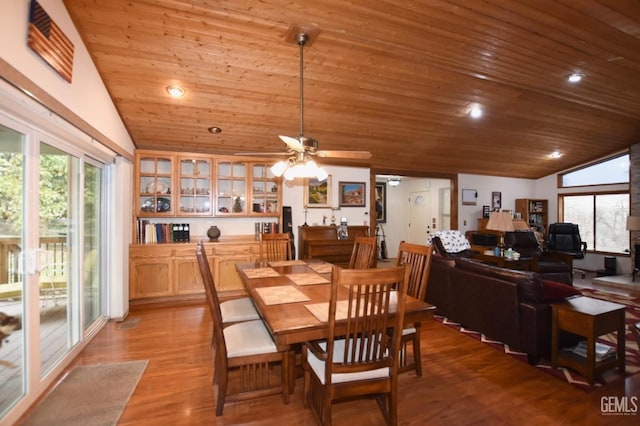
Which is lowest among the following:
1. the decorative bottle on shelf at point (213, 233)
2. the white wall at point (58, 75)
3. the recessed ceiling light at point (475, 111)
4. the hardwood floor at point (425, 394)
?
the hardwood floor at point (425, 394)

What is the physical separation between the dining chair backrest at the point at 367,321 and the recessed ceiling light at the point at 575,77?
403 cm

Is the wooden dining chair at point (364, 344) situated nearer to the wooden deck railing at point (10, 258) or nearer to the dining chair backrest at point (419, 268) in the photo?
the dining chair backrest at point (419, 268)

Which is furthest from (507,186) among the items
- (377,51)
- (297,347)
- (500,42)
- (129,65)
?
(129,65)

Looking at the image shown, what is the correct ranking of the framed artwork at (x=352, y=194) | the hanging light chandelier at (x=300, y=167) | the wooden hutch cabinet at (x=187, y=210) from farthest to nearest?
the framed artwork at (x=352, y=194), the wooden hutch cabinet at (x=187, y=210), the hanging light chandelier at (x=300, y=167)

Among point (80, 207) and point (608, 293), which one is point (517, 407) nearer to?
point (80, 207)

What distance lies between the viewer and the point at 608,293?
16.6 ft

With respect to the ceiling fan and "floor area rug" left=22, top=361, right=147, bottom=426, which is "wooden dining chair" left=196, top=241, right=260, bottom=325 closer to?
"floor area rug" left=22, top=361, right=147, bottom=426

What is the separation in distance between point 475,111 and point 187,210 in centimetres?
471

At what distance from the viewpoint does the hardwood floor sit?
203cm

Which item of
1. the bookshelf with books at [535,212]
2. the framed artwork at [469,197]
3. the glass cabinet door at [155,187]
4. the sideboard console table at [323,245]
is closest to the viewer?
the glass cabinet door at [155,187]

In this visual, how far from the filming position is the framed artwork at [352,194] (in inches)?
241

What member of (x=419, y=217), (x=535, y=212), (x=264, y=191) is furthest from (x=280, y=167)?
(x=535, y=212)

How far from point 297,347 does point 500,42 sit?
11.5 feet

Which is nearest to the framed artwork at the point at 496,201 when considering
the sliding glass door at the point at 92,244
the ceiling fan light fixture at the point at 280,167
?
the ceiling fan light fixture at the point at 280,167
